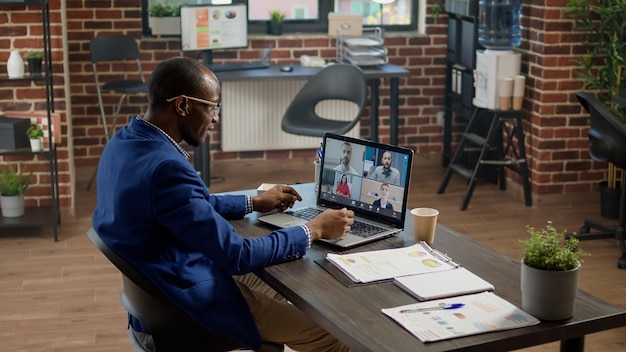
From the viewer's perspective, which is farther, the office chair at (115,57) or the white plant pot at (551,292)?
the office chair at (115,57)

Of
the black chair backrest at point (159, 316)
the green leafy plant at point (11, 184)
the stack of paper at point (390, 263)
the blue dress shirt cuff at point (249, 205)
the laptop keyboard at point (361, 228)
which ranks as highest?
the blue dress shirt cuff at point (249, 205)

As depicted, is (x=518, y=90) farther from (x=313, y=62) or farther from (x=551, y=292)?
(x=551, y=292)

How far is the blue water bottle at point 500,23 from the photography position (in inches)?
239

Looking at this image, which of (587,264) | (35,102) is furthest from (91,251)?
(587,264)

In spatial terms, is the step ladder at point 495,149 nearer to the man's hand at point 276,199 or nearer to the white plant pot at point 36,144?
the white plant pot at point 36,144

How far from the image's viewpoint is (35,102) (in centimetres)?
544

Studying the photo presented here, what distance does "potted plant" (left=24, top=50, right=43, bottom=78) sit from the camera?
17.1 feet

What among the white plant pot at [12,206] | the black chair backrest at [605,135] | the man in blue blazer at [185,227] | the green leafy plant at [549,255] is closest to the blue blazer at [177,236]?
the man in blue blazer at [185,227]

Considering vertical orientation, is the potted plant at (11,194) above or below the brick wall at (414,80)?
below

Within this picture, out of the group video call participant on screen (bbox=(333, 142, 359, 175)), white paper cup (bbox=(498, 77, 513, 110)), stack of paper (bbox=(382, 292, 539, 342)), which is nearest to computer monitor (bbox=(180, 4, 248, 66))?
white paper cup (bbox=(498, 77, 513, 110))

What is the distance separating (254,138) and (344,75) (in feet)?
3.36

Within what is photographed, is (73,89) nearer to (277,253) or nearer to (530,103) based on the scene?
(530,103)

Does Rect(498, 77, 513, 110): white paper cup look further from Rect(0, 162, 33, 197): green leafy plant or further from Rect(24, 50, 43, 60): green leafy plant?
Rect(0, 162, 33, 197): green leafy plant

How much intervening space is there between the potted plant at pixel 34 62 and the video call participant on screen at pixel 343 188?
8.96 feet
